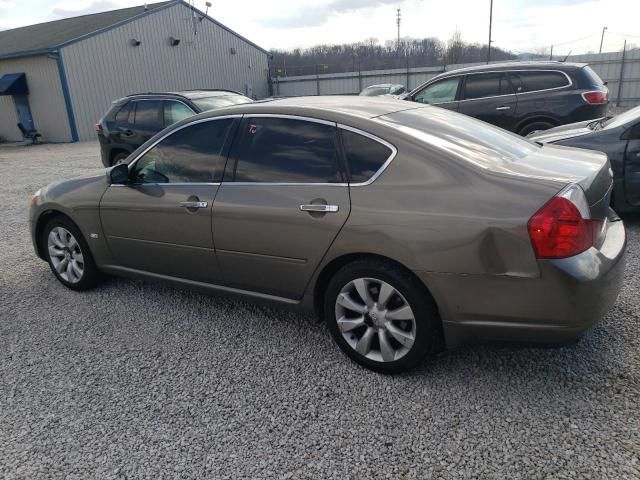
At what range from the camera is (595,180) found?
110 inches

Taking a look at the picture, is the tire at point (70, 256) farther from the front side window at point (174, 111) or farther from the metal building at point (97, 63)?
the metal building at point (97, 63)

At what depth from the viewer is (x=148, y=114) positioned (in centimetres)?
937

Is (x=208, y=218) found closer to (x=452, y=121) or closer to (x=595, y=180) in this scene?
(x=452, y=121)

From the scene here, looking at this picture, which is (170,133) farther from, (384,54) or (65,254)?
(384,54)

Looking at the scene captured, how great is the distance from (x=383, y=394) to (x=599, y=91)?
7.34m

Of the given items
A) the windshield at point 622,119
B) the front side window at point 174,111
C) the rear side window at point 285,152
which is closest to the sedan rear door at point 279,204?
the rear side window at point 285,152

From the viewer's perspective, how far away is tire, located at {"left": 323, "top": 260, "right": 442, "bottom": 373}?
276 centimetres

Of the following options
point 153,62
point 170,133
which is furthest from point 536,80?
point 153,62

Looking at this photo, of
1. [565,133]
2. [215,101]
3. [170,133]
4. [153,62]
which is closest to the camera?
[170,133]

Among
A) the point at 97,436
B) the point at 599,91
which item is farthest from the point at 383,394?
the point at 599,91

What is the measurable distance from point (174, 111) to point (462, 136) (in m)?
7.10

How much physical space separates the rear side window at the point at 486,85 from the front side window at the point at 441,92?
235mm

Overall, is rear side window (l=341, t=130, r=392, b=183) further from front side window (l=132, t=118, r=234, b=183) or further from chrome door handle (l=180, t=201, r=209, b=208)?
chrome door handle (l=180, t=201, r=209, b=208)

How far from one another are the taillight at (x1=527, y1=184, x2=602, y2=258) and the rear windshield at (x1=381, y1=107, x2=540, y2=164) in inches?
17.6
